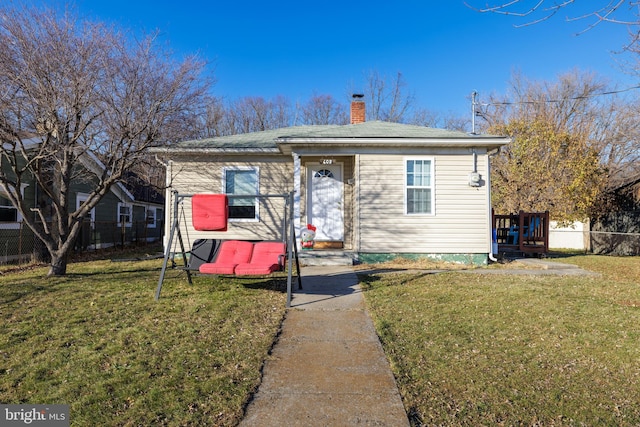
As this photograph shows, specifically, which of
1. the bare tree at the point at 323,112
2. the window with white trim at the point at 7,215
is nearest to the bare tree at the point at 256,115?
the bare tree at the point at 323,112

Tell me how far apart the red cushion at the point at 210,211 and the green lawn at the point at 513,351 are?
2.69 m

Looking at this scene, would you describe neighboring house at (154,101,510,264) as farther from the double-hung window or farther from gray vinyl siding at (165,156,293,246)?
the double-hung window

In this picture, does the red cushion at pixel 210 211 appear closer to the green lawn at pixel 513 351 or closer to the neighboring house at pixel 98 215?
the green lawn at pixel 513 351

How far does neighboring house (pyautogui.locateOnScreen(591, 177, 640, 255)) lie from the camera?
1558cm

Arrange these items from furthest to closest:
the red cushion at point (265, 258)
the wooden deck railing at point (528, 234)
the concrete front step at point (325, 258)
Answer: the wooden deck railing at point (528, 234), the concrete front step at point (325, 258), the red cushion at point (265, 258)

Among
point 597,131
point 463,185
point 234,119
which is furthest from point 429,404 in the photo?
point 234,119

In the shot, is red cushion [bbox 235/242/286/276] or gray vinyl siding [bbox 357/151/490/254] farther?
gray vinyl siding [bbox 357/151/490/254]

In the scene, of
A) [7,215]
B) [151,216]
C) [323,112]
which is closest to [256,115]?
[323,112]

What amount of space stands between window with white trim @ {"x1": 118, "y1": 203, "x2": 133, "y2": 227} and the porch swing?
12.6m

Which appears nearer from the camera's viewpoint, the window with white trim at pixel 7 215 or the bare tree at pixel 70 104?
the bare tree at pixel 70 104

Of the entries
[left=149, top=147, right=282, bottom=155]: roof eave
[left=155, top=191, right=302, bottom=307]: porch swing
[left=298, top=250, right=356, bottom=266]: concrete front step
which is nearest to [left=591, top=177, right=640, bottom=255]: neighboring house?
[left=298, top=250, right=356, bottom=266]: concrete front step

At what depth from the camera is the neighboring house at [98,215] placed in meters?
10.4

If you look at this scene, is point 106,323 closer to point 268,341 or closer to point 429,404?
point 268,341

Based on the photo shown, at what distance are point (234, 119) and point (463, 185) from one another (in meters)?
25.3
